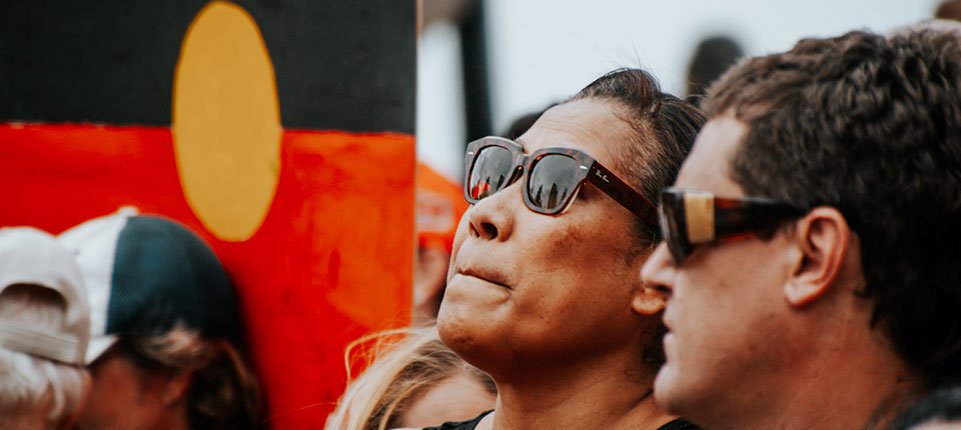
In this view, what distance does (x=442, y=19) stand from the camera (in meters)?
6.93

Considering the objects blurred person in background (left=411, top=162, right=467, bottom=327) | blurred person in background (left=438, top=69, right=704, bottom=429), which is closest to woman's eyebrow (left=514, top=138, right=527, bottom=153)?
blurred person in background (left=438, top=69, right=704, bottom=429)

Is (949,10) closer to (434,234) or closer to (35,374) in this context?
(434,234)

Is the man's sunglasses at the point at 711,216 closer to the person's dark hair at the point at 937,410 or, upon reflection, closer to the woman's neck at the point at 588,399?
the person's dark hair at the point at 937,410

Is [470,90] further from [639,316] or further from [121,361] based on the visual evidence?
[639,316]

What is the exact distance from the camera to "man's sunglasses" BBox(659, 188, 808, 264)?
1.59 m

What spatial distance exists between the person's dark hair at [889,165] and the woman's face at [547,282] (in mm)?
608

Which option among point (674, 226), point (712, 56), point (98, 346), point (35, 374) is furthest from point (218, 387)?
point (712, 56)

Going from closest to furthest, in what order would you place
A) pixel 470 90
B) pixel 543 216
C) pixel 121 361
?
pixel 543 216, pixel 121 361, pixel 470 90

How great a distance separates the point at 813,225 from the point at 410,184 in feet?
6.27

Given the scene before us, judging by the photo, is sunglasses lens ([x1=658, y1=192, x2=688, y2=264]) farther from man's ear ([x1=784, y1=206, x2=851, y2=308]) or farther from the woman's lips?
the woman's lips

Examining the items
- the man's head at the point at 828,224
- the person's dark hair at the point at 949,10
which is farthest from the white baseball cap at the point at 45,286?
the person's dark hair at the point at 949,10

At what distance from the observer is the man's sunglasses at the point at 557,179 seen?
2.22 metres

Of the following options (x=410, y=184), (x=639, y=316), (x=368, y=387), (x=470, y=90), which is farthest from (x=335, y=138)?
(x=470, y=90)

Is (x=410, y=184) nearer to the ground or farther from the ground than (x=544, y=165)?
nearer to the ground
